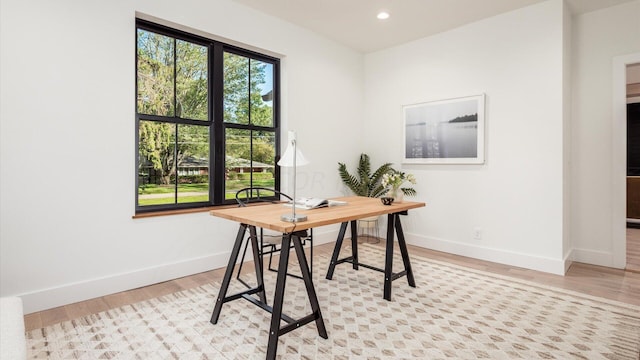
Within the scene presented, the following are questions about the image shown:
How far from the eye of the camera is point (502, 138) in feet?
12.4

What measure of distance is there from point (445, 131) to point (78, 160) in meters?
3.79

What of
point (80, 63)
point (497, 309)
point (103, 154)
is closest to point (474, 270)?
point (497, 309)

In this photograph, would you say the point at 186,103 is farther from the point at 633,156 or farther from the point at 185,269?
the point at 633,156

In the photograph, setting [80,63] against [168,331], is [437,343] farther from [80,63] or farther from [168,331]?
[80,63]

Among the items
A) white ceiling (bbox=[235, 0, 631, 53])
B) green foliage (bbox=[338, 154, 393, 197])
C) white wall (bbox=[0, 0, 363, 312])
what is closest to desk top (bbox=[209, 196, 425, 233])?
white wall (bbox=[0, 0, 363, 312])

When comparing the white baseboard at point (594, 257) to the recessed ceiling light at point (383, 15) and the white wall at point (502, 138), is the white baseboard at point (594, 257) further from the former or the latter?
the recessed ceiling light at point (383, 15)

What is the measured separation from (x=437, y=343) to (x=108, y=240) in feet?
8.53

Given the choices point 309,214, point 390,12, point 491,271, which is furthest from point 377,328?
point 390,12

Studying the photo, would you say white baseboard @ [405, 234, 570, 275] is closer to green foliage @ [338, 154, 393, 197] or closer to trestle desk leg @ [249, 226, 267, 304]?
green foliage @ [338, 154, 393, 197]

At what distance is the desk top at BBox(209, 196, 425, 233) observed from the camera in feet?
6.35

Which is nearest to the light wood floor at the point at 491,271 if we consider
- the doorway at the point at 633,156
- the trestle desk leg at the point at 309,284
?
the trestle desk leg at the point at 309,284

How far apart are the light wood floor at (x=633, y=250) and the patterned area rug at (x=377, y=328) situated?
1.41m

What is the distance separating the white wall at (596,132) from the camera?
138 inches

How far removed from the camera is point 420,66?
4480 millimetres
